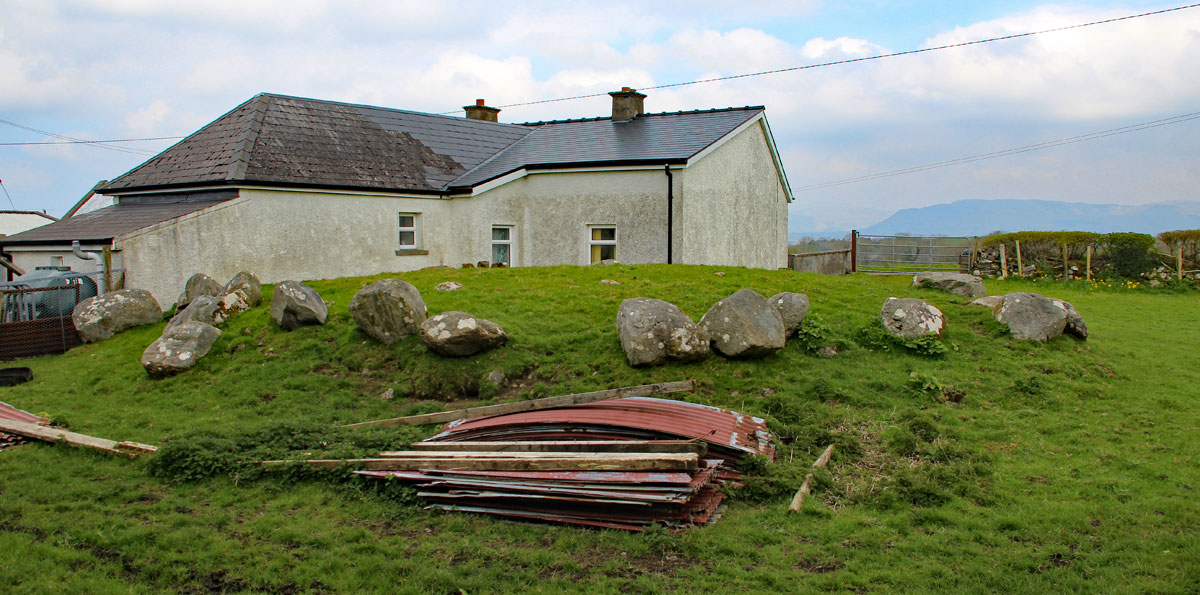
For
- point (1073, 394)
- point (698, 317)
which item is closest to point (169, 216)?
point (698, 317)

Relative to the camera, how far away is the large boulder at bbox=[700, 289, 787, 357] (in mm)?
12031

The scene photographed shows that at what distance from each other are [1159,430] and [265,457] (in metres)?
11.2

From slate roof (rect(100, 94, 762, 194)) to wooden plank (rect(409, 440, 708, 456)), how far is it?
553 inches

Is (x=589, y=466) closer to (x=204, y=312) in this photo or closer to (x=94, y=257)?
(x=204, y=312)

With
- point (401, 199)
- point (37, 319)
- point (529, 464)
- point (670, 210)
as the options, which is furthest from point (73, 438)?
point (670, 210)

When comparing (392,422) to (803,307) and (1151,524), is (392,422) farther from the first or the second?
(1151,524)

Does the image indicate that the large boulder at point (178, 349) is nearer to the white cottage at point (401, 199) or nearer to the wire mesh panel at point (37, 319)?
the wire mesh panel at point (37, 319)

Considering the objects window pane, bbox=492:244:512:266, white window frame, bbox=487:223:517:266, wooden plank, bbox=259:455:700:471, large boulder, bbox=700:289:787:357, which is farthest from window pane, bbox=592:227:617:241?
wooden plank, bbox=259:455:700:471

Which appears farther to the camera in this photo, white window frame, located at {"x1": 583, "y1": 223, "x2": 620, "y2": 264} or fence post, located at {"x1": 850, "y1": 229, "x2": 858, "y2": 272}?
fence post, located at {"x1": 850, "y1": 229, "x2": 858, "y2": 272}

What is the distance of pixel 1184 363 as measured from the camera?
1328 centimetres

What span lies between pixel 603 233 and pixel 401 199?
6246mm

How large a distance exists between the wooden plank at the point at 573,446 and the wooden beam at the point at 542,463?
238 mm

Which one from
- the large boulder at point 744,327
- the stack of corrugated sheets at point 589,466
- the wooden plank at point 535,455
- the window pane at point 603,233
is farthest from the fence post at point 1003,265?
the wooden plank at point 535,455

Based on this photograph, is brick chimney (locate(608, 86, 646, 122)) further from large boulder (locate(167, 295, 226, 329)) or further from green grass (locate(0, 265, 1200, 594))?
large boulder (locate(167, 295, 226, 329))
